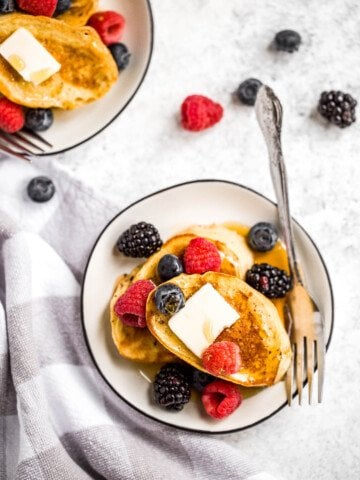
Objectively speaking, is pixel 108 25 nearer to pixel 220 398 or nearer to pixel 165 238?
pixel 165 238

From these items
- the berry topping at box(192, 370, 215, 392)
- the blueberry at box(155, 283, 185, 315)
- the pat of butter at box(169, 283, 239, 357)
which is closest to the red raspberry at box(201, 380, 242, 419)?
the berry topping at box(192, 370, 215, 392)

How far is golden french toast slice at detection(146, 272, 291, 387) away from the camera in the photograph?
201cm

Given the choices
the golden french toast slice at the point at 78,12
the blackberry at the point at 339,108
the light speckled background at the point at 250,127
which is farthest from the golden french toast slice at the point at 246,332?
the golden french toast slice at the point at 78,12

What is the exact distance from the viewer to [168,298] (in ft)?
6.44

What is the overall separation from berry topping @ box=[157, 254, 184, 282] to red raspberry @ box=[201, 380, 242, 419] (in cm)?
34

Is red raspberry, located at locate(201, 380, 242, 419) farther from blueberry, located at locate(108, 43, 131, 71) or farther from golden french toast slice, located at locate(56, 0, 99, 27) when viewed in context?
golden french toast slice, located at locate(56, 0, 99, 27)

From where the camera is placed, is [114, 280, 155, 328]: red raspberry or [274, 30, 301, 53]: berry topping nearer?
[114, 280, 155, 328]: red raspberry

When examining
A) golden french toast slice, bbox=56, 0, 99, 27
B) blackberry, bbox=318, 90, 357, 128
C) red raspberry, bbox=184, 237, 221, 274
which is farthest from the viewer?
blackberry, bbox=318, 90, 357, 128

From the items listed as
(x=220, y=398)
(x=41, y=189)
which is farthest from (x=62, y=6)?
(x=220, y=398)

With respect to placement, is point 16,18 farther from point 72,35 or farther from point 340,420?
point 340,420

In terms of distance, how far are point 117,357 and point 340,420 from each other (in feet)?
2.40

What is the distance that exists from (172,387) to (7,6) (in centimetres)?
123

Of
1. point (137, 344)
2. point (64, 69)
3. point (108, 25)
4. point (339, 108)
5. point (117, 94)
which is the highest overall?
point (108, 25)

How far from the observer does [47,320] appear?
2211 millimetres
